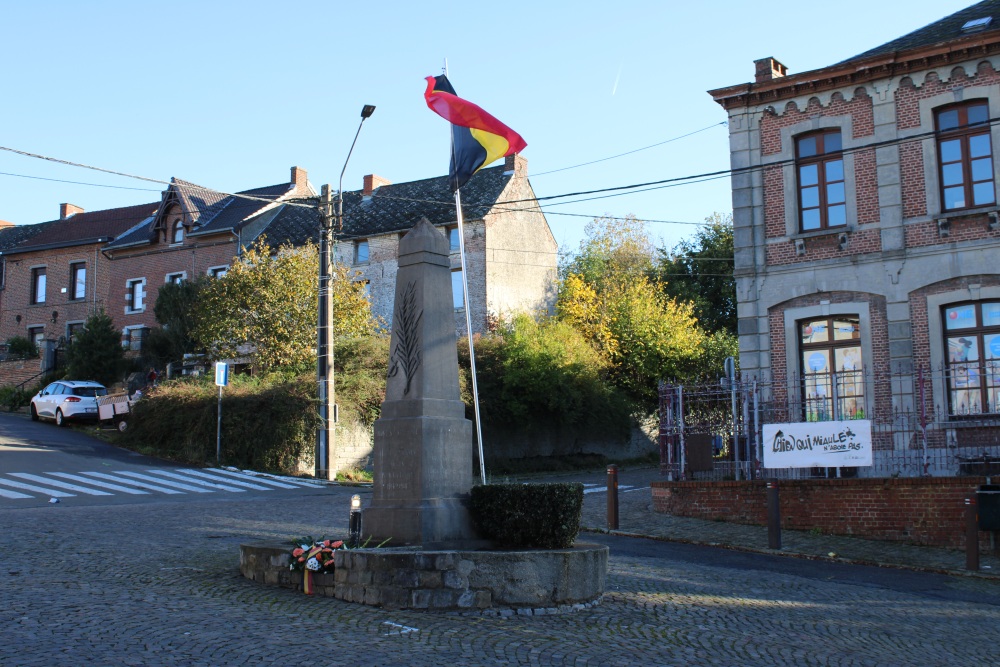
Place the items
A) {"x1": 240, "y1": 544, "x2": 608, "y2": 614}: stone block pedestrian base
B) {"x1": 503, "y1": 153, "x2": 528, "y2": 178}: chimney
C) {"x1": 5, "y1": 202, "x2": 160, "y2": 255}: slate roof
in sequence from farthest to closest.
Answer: {"x1": 5, "y1": 202, "x2": 160, "y2": 255}: slate roof, {"x1": 503, "y1": 153, "x2": 528, "y2": 178}: chimney, {"x1": 240, "y1": 544, "x2": 608, "y2": 614}: stone block pedestrian base

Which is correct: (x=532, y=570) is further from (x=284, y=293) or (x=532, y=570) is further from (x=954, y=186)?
(x=284, y=293)

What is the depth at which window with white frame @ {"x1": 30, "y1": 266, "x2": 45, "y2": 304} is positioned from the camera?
158ft

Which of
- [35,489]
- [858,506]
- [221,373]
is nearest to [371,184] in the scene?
[221,373]

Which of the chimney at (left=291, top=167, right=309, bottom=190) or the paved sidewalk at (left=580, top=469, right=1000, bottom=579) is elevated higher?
the chimney at (left=291, top=167, right=309, bottom=190)

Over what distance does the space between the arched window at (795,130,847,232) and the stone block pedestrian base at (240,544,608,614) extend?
12581 millimetres

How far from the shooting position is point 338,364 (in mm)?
28250

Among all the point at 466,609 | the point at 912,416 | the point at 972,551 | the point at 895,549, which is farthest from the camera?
the point at 912,416

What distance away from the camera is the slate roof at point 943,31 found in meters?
18.7

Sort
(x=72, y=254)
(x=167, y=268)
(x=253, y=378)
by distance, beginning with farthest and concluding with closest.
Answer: (x=72, y=254) → (x=167, y=268) → (x=253, y=378)

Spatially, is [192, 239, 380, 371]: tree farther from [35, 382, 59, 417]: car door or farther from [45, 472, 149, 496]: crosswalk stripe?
[45, 472, 149, 496]: crosswalk stripe

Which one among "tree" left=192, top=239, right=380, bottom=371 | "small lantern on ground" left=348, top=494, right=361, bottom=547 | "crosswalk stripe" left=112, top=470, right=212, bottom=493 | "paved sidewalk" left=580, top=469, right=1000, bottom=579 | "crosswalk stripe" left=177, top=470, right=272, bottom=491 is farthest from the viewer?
"tree" left=192, top=239, right=380, bottom=371

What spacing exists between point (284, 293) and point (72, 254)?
895 inches

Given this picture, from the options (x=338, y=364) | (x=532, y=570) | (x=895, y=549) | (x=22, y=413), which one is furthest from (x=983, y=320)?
(x=22, y=413)

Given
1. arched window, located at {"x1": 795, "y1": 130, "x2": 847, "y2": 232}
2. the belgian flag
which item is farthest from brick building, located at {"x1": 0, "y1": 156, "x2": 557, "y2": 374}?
the belgian flag
